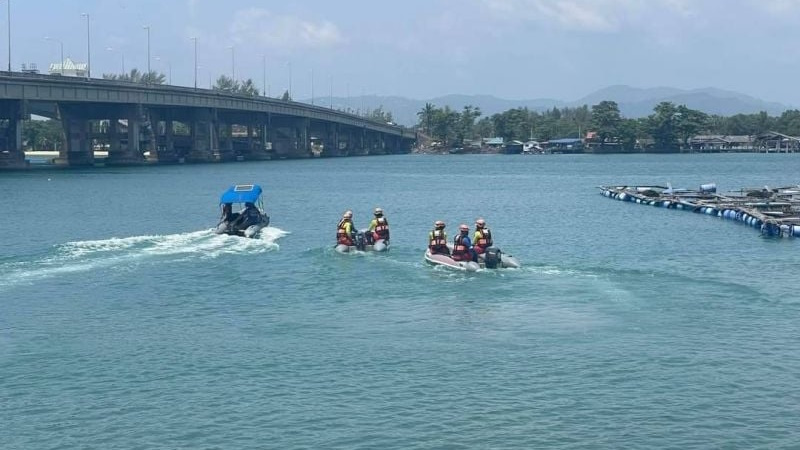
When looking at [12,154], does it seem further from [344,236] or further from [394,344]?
[394,344]

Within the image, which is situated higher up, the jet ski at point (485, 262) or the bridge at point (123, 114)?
the bridge at point (123, 114)

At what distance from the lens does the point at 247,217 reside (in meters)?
60.1

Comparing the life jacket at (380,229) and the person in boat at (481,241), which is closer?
the person in boat at (481,241)

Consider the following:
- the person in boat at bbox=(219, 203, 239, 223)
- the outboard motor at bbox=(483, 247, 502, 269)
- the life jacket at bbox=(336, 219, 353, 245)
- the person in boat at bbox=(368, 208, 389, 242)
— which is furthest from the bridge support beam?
the outboard motor at bbox=(483, 247, 502, 269)

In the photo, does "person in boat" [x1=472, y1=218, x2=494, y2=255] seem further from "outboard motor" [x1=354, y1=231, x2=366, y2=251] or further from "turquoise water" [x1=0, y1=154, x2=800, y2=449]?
"outboard motor" [x1=354, y1=231, x2=366, y2=251]

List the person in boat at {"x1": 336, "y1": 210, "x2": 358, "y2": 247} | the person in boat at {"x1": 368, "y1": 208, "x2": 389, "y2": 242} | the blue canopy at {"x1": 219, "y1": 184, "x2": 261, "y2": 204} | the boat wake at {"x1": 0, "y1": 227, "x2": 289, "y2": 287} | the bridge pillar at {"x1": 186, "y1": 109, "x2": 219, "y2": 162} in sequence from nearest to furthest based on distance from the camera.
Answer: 1. the boat wake at {"x1": 0, "y1": 227, "x2": 289, "y2": 287}
2. the person in boat at {"x1": 336, "y1": 210, "x2": 358, "y2": 247}
3. the person in boat at {"x1": 368, "y1": 208, "x2": 389, "y2": 242}
4. the blue canopy at {"x1": 219, "y1": 184, "x2": 261, "y2": 204}
5. the bridge pillar at {"x1": 186, "y1": 109, "x2": 219, "y2": 162}

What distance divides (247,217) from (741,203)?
37386 mm

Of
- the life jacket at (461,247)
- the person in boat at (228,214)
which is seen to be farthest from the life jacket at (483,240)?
the person in boat at (228,214)

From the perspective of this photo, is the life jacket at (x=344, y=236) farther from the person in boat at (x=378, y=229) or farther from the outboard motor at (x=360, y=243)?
the person in boat at (x=378, y=229)

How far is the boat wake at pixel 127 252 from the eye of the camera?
152 ft

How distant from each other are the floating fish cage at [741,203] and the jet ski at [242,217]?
28487 mm

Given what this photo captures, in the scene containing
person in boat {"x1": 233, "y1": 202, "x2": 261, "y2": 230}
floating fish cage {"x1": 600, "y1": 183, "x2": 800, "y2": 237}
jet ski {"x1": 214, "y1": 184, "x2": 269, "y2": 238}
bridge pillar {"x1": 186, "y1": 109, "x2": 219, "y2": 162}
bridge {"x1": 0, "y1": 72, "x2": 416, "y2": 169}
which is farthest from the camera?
bridge pillar {"x1": 186, "y1": 109, "x2": 219, "y2": 162}

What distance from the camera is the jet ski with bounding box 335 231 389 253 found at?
51.2 m

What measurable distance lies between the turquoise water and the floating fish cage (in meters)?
2.35
